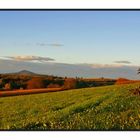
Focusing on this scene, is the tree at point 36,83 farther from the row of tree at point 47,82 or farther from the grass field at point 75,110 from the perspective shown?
the grass field at point 75,110

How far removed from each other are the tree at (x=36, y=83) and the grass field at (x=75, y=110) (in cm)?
13

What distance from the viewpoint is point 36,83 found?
14617 millimetres

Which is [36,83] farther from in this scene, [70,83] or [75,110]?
[75,110]

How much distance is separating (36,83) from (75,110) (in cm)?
67

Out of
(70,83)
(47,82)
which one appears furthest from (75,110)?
(47,82)

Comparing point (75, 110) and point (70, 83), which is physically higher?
point (70, 83)

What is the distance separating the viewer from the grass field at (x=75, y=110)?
14383mm

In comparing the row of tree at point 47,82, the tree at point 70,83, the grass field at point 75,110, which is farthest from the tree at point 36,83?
the tree at point 70,83

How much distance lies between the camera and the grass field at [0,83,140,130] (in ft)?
47.2

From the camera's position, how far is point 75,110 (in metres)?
14.5

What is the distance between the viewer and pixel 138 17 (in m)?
14.4

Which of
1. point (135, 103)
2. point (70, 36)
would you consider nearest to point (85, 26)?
point (70, 36)
